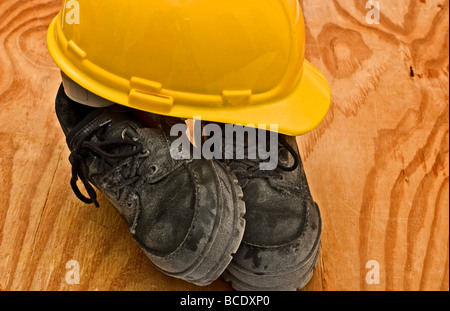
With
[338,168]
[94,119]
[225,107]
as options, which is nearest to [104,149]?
[94,119]

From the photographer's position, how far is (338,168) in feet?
4.14

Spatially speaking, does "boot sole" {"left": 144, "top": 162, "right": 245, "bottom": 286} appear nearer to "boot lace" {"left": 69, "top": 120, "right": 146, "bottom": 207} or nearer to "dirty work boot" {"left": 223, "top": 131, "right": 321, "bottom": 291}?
"dirty work boot" {"left": 223, "top": 131, "right": 321, "bottom": 291}

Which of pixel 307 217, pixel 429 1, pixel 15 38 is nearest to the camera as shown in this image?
pixel 307 217

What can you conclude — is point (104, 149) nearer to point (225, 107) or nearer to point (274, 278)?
point (225, 107)

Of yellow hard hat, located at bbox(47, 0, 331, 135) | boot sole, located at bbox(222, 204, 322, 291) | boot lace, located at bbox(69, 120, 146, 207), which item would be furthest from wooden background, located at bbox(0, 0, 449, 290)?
yellow hard hat, located at bbox(47, 0, 331, 135)

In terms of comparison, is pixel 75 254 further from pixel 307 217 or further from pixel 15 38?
pixel 15 38

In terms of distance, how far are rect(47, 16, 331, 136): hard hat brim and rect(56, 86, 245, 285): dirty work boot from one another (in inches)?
2.4

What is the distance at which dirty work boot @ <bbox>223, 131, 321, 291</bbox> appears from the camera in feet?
3.15

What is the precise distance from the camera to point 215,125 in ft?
3.50

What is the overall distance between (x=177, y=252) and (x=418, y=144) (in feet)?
2.46

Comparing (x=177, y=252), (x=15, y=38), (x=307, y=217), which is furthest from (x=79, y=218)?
(x=15, y=38)

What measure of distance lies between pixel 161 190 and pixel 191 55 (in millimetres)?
252

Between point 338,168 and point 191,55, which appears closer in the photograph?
point 191,55

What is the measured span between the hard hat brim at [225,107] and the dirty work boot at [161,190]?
6cm
